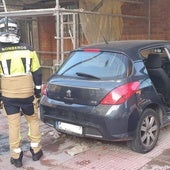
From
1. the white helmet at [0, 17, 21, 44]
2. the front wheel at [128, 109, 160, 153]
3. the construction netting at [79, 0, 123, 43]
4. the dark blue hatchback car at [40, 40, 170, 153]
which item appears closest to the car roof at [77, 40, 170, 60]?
the dark blue hatchback car at [40, 40, 170, 153]

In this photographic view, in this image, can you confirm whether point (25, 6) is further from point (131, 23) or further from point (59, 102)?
point (59, 102)

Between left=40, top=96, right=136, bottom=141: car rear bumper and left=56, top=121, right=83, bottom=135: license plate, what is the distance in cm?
1

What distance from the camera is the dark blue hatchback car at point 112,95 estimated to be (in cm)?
492

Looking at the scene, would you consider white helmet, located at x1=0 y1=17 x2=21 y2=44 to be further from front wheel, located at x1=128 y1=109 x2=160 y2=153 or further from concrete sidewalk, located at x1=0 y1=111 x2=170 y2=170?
front wheel, located at x1=128 y1=109 x2=160 y2=153

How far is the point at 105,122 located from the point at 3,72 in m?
1.48

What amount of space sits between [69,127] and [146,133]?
108cm

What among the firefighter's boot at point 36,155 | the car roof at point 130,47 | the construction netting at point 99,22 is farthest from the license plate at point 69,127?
the construction netting at point 99,22

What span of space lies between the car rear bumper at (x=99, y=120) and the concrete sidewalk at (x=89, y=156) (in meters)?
0.35

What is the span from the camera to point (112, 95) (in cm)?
491

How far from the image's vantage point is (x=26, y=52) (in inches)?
195

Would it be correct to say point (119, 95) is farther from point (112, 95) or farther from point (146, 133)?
point (146, 133)

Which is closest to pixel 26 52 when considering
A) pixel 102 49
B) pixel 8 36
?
pixel 8 36

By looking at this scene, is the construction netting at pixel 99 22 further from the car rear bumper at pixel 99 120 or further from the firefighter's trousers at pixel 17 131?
the firefighter's trousers at pixel 17 131

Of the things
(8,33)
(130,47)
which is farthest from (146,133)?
(8,33)
